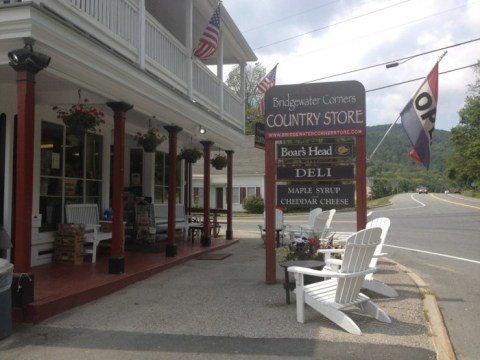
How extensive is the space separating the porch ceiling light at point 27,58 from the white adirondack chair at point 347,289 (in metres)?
3.84

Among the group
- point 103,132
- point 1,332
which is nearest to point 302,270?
point 1,332

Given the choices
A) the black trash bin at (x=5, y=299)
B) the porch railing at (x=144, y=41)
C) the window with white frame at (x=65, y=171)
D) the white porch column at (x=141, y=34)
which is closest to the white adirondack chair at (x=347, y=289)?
the black trash bin at (x=5, y=299)

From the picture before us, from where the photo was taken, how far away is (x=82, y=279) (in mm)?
7633

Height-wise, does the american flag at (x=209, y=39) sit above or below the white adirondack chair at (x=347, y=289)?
above

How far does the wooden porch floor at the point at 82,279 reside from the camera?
6047 mm

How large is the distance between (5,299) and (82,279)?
2336 millimetres

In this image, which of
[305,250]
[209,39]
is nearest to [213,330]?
[305,250]

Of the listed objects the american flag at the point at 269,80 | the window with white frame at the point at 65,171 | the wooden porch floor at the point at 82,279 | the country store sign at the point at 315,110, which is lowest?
the wooden porch floor at the point at 82,279

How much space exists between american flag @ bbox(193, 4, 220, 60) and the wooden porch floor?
4.51 meters

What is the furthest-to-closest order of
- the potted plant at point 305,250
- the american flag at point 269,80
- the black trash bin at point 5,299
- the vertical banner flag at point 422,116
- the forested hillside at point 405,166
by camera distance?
the forested hillside at point 405,166 < the american flag at point 269,80 < the vertical banner flag at point 422,116 < the potted plant at point 305,250 < the black trash bin at point 5,299

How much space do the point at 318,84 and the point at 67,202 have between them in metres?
5.47

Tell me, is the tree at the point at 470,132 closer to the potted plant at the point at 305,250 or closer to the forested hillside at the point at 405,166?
the potted plant at the point at 305,250

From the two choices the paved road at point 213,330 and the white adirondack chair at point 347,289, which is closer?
the paved road at point 213,330

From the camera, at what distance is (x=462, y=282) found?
29.1ft
